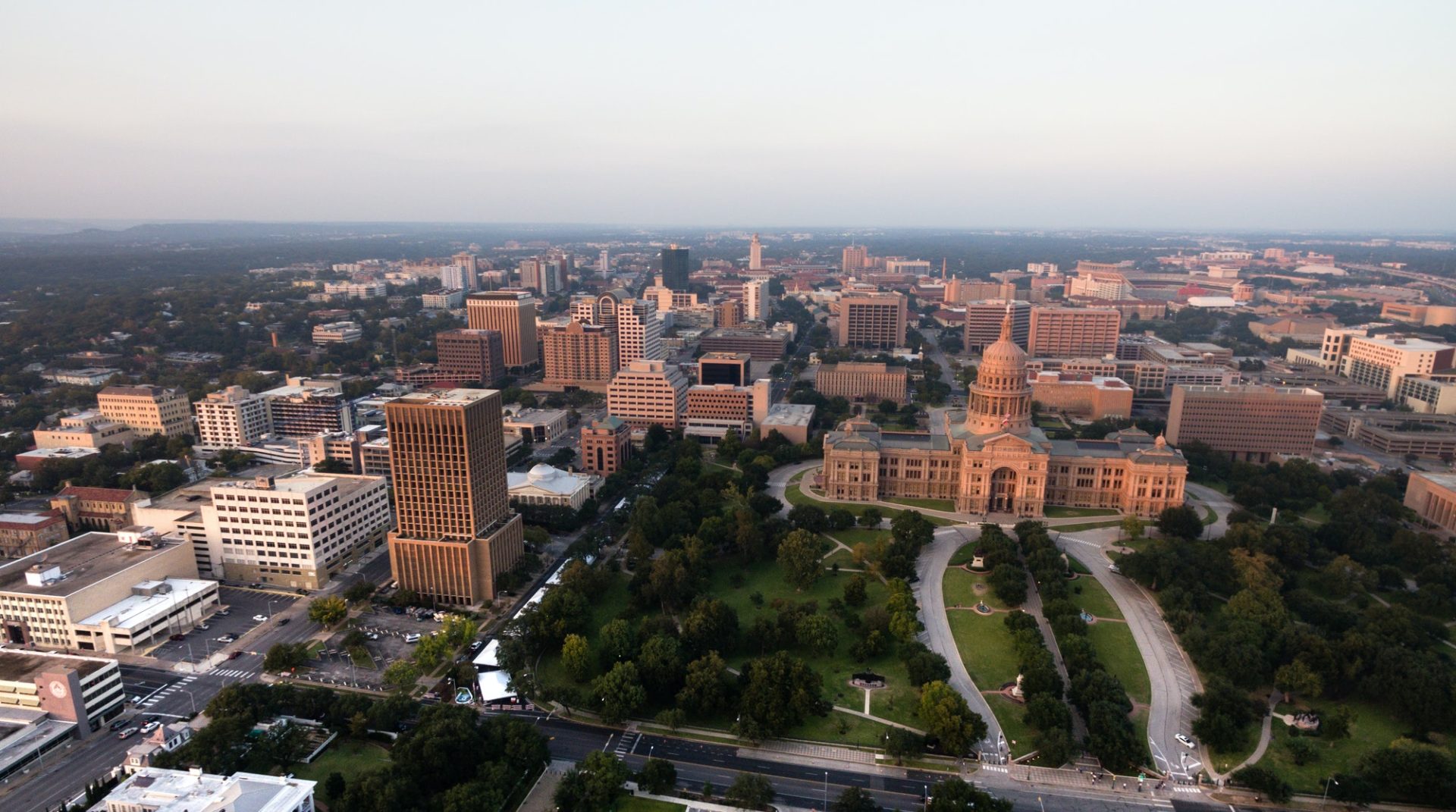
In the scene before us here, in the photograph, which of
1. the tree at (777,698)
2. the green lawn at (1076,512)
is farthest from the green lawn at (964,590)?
the green lawn at (1076,512)

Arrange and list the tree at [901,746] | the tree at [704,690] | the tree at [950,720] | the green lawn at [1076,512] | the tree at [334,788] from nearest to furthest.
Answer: the tree at [334,788]
the tree at [901,746]
the tree at [950,720]
the tree at [704,690]
the green lawn at [1076,512]

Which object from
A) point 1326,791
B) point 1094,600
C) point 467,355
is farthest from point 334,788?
point 467,355

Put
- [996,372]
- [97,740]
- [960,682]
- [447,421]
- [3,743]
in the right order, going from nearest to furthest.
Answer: [3,743] → [97,740] → [960,682] → [447,421] → [996,372]

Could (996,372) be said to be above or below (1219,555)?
above

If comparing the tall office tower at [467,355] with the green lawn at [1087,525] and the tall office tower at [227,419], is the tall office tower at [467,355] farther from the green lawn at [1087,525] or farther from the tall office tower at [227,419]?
the green lawn at [1087,525]

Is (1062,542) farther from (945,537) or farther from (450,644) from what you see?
(450,644)

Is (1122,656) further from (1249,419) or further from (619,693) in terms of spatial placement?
(1249,419)

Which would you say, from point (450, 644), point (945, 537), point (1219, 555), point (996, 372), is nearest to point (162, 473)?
point (450, 644)
